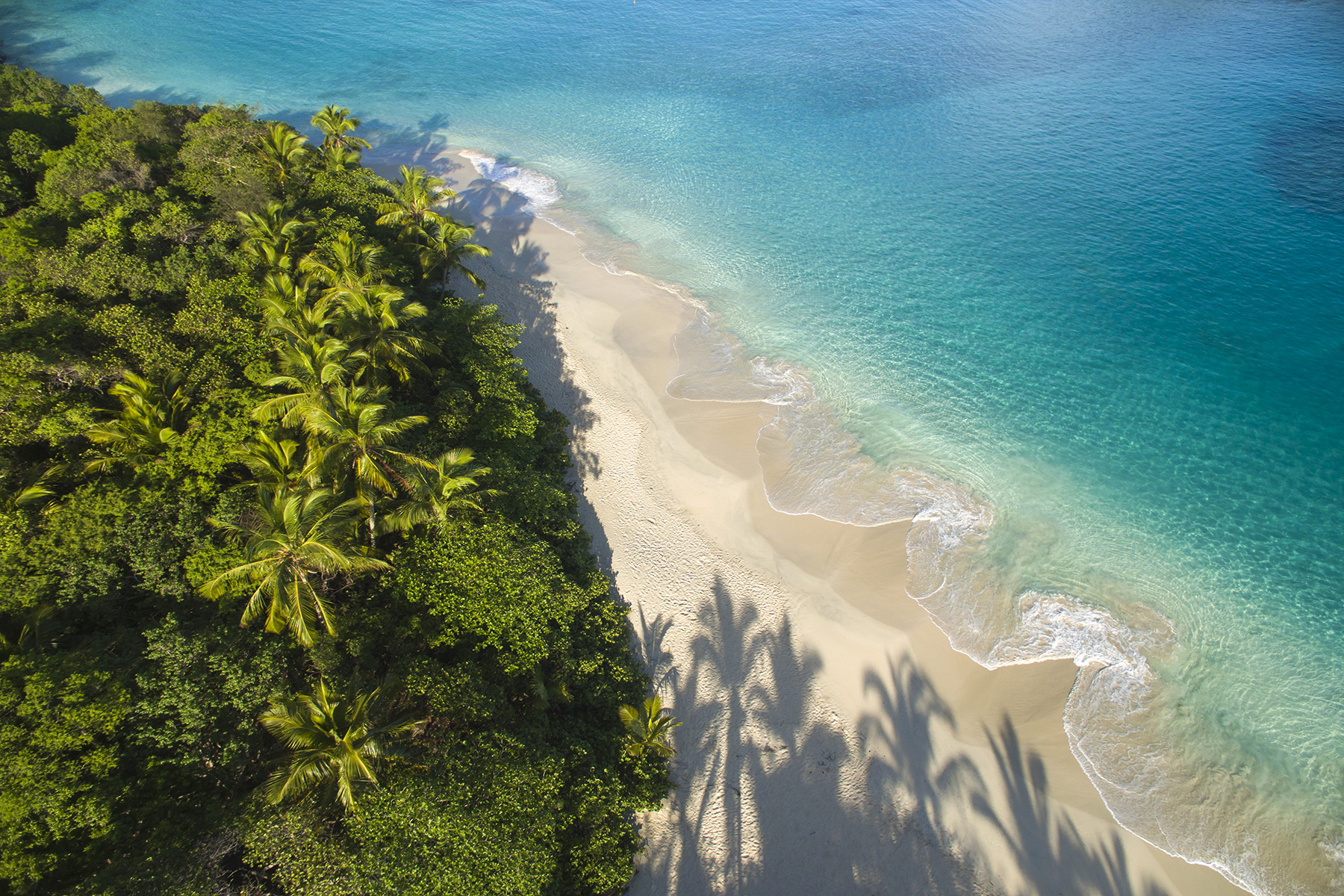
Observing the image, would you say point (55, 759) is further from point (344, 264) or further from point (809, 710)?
point (809, 710)

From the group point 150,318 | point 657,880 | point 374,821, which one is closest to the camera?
point 374,821

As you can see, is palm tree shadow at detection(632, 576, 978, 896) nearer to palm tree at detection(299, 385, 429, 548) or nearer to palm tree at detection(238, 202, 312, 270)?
palm tree at detection(299, 385, 429, 548)

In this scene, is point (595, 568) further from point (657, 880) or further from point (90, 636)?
point (90, 636)

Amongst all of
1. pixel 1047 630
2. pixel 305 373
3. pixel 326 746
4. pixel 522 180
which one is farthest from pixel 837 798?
pixel 522 180

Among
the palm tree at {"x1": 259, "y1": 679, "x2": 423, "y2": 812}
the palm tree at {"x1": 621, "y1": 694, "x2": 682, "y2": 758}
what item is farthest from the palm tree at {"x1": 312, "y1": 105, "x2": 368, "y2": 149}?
the palm tree at {"x1": 621, "y1": 694, "x2": 682, "y2": 758}

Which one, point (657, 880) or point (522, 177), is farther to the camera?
point (522, 177)

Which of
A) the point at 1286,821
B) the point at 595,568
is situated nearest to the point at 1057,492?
the point at 1286,821
